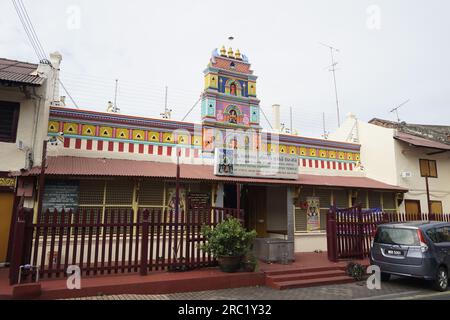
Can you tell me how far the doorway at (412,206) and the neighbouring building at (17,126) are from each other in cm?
1550

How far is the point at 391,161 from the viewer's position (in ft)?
49.2

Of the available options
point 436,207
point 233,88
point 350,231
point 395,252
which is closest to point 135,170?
point 233,88

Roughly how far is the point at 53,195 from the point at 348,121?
47.0 ft

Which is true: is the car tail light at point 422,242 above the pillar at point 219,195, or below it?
below

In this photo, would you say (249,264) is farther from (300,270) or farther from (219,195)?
(219,195)

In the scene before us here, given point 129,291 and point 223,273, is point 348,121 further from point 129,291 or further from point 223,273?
point 129,291

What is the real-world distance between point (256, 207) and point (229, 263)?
6191mm

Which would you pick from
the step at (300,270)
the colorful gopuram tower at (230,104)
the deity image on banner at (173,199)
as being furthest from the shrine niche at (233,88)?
the step at (300,270)

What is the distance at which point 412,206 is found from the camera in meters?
15.2

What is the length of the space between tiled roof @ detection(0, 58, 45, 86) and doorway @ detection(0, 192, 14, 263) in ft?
10.6

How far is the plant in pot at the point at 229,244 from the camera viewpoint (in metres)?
8.05

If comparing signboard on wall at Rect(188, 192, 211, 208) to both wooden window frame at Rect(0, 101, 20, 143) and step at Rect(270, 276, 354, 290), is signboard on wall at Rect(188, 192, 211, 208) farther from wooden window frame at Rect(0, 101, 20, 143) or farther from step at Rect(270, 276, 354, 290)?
wooden window frame at Rect(0, 101, 20, 143)

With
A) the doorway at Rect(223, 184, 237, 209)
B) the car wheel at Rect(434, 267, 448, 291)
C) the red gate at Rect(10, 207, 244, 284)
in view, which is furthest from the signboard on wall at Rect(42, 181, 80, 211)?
the car wheel at Rect(434, 267, 448, 291)

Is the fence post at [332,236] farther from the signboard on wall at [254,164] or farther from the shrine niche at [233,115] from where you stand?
the shrine niche at [233,115]
